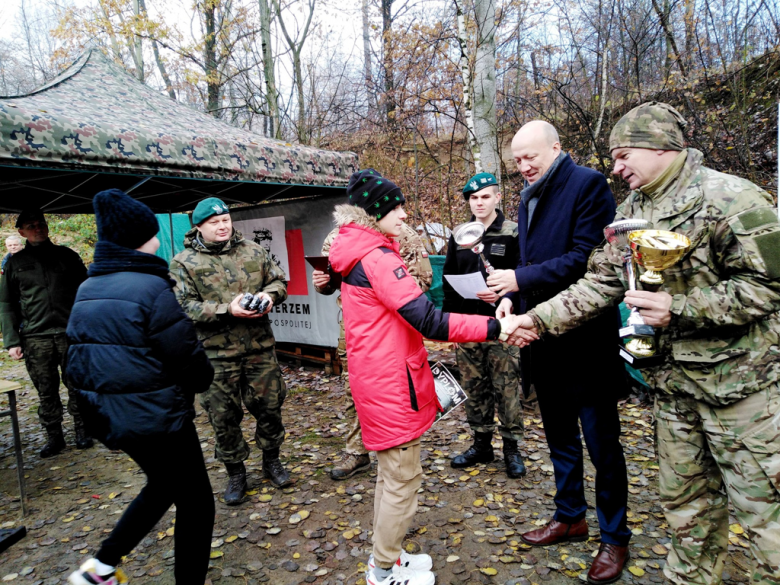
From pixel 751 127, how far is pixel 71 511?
11.9 meters

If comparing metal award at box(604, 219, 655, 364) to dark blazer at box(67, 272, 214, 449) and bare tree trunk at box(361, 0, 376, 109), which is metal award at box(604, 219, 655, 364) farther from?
bare tree trunk at box(361, 0, 376, 109)

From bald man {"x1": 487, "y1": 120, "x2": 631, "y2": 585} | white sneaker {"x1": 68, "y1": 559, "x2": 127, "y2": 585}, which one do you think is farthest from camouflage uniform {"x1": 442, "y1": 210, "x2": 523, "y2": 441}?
white sneaker {"x1": 68, "y1": 559, "x2": 127, "y2": 585}

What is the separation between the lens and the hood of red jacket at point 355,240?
2348mm

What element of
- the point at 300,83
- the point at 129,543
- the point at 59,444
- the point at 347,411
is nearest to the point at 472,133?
the point at 347,411

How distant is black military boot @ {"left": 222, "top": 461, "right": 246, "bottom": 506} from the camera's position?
12.0ft

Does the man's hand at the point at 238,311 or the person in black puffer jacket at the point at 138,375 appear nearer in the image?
the person in black puffer jacket at the point at 138,375

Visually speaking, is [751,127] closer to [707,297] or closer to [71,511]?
[707,297]

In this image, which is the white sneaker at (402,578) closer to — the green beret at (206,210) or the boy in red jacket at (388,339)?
the boy in red jacket at (388,339)

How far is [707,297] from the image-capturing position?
1733 millimetres

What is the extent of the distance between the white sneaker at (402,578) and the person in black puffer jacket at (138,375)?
892 millimetres

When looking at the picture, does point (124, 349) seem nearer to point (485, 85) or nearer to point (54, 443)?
point (54, 443)

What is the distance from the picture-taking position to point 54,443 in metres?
4.97

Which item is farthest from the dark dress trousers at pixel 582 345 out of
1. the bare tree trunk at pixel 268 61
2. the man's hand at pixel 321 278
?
the bare tree trunk at pixel 268 61

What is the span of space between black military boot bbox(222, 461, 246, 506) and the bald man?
2438mm
